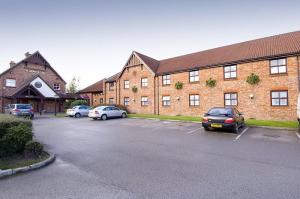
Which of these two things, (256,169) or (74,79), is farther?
(74,79)

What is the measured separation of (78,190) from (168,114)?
20256 millimetres

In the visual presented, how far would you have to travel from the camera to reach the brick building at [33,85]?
28.3m

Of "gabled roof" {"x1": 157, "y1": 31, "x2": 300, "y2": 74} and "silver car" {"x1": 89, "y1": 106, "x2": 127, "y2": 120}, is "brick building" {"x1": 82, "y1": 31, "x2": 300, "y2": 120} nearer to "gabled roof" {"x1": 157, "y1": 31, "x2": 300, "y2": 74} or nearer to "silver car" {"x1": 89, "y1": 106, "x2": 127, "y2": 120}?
"gabled roof" {"x1": 157, "y1": 31, "x2": 300, "y2": 74}

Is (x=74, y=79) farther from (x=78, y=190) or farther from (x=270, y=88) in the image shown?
(x=78, y=190)

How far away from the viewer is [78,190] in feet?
12.7

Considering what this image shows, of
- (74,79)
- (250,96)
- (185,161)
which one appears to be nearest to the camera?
(185,161)

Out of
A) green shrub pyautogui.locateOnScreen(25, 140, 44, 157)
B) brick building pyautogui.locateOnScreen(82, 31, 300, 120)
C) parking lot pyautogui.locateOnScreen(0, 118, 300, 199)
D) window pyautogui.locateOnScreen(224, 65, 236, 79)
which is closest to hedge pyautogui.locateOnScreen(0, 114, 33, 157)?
green shrub pyautogui.locateOnScreen(25, 140, 44, 157)

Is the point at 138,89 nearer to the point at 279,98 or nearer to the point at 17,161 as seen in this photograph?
the point at 279,98

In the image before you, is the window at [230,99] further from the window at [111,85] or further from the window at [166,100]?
the window at [111,85]

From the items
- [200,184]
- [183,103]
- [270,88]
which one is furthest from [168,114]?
[200,184]

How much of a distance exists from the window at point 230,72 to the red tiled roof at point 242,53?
55 centimetres

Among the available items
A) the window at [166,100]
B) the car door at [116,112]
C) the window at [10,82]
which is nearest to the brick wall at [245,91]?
the window at [166,100]

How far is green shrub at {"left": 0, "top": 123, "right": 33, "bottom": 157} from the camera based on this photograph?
5.81 meters

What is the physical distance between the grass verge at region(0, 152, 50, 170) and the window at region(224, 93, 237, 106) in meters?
17.7
